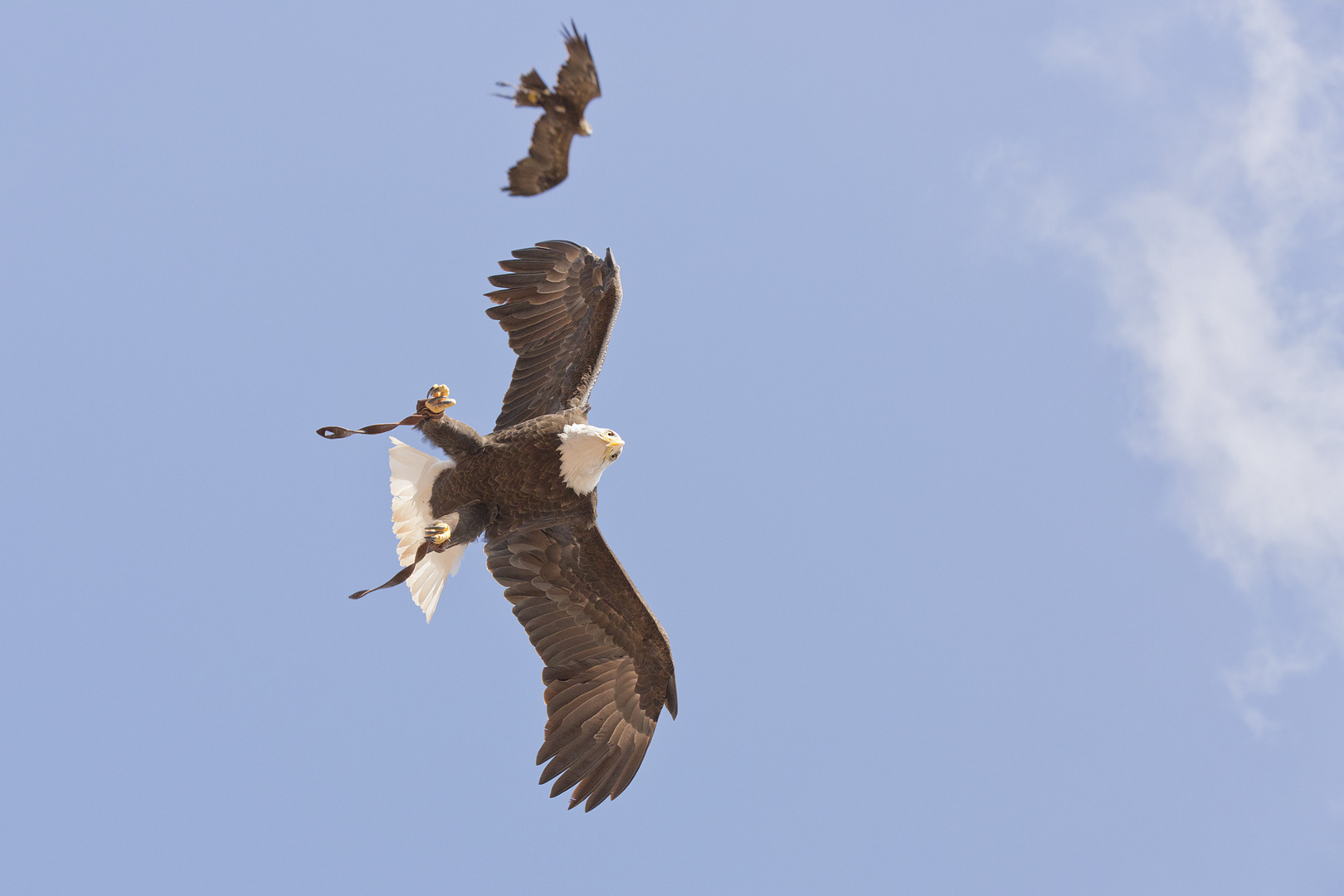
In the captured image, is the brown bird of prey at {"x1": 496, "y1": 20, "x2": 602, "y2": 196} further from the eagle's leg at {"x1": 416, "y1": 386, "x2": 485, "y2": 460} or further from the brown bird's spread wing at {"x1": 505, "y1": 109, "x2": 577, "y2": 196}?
the eagle's leg at {"x1": 416, "y1": 386, "x2": 485, "y2": 460}

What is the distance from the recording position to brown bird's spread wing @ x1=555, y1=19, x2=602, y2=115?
812 cm

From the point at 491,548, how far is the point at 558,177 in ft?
10.2

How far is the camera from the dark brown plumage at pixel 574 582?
26.2ft

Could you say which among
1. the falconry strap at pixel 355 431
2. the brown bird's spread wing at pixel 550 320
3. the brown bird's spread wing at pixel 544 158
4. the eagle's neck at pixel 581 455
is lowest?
the falconry strap at pixel 355 431

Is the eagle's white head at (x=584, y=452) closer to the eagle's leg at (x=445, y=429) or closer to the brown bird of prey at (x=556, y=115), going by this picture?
the eagle's leg at (x=445, y=429)

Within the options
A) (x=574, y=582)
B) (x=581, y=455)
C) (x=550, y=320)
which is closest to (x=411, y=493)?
(x=581, y=455)

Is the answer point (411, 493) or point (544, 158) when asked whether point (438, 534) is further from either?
point (544, 158)

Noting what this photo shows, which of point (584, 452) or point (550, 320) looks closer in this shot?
point (584, 452)

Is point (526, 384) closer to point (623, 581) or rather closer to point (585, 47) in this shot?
point (623, 581)

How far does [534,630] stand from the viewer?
328 inches

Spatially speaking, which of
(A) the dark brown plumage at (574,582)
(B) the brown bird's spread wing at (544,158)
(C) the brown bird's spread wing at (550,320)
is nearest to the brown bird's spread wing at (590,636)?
(A) the dark brown plumage at (574,582)

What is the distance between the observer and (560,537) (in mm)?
8242

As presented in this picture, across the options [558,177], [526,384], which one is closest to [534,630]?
[526,384]

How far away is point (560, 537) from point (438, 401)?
165 cm
